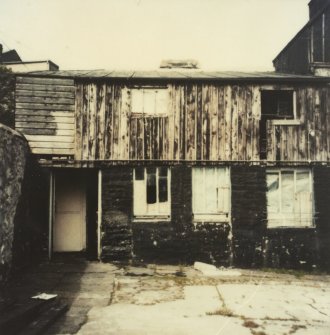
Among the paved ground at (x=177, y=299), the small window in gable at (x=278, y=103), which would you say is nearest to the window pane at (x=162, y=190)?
the paved ground at (x=177, y=299)

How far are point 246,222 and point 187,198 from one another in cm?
200

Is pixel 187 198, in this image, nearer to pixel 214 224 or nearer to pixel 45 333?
pixel 214 224

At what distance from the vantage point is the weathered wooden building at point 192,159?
487 inches

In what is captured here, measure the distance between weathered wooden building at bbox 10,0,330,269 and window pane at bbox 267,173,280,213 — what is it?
0.14ft

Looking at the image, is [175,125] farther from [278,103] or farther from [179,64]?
[179,64]

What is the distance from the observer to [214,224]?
12.4 meters

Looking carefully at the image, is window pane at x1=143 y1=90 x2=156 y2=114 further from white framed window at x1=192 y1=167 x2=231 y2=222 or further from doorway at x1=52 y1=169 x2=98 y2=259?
doorway at x1=52 y1=169 x2=98 y2=259

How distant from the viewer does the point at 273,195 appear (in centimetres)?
1268

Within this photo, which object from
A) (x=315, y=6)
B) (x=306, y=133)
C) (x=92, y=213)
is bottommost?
(x=92, y=213)

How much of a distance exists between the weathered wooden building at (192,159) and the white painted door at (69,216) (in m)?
0.61

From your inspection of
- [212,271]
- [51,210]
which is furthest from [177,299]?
[51,210]

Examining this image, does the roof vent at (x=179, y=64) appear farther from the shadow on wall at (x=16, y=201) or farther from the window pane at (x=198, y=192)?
the shadow on wall at (x=16, y=201)

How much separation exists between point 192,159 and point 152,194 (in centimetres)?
167

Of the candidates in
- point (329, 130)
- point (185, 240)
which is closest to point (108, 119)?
point (185, 240)
